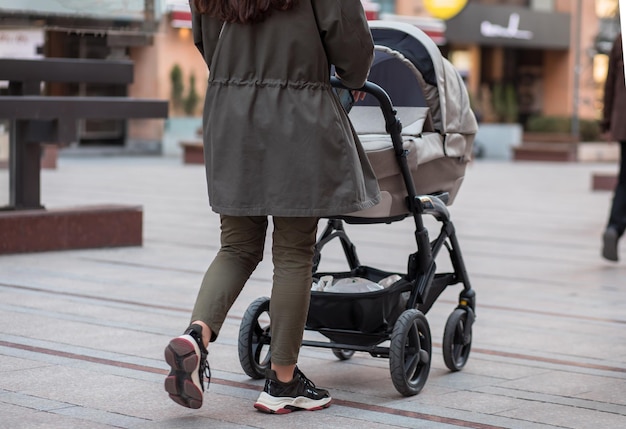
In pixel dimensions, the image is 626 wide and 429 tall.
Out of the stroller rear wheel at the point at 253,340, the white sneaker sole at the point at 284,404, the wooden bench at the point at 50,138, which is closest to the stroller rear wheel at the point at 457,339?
the stroller rear wheel at the point at 253,340

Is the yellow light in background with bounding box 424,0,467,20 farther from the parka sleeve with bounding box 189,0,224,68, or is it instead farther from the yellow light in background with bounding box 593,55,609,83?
the parka sleeve with bounding box 189,0,224,68

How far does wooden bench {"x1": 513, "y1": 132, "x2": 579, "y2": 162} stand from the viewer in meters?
30.8

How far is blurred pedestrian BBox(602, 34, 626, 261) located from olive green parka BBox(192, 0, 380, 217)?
513cm

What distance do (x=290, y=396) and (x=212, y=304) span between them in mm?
432

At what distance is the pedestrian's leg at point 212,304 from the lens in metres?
4.07

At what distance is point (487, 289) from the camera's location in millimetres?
7691

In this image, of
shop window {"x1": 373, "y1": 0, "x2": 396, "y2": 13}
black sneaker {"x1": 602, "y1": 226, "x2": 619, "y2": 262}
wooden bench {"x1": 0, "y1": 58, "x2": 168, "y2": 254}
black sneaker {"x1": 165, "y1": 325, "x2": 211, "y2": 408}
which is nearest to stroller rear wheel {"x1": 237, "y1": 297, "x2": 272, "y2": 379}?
black sneaker {"x1": 165, "y1": 325, "x2": 211, "y2": 408}

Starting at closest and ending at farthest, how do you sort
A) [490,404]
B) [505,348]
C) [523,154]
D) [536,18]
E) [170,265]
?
[490,404] < [505,348] < [170,265] < [523,154] < [536,18]

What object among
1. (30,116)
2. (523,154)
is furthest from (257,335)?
(523,154)

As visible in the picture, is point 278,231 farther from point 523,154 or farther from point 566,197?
point 523,154

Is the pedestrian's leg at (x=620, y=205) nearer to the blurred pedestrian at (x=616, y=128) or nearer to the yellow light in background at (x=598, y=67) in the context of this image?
the blurred pedestrian at (x=616, y=128)

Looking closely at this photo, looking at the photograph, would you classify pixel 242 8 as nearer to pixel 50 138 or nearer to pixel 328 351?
pixel 328 351

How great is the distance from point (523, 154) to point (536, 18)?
43.0 ft

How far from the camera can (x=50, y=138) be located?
9.04m
